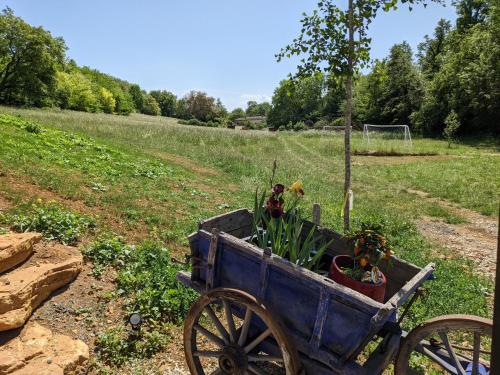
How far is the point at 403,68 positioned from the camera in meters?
52.8

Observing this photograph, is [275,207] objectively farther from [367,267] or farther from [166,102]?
[166,102]

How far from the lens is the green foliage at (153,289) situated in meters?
4.26

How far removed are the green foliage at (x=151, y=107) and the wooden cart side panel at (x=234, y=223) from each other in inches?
4678

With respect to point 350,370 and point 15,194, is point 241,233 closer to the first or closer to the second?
point 350,370

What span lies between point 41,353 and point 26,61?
57.5 meters

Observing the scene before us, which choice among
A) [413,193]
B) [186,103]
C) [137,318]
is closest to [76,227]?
[137,318]

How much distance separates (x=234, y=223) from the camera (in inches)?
155

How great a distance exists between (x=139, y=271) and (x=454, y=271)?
541 centimetres

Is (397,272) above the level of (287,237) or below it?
below

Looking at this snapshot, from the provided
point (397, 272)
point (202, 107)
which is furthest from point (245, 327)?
point (202, 107)

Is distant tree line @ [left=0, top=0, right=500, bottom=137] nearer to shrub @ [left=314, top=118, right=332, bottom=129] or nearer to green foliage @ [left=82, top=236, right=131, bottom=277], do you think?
shrub @ [left=314, top=118, right=332, bottom=129]

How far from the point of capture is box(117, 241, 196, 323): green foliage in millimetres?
4262

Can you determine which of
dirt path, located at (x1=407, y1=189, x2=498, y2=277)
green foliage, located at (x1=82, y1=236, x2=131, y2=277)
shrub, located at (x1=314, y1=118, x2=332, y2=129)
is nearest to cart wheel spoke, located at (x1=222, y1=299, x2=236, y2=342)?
green foliage, located at (x1=82, y1=236, x2=131, y2=277)

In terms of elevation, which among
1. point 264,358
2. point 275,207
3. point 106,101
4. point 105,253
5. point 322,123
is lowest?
point 105,253
